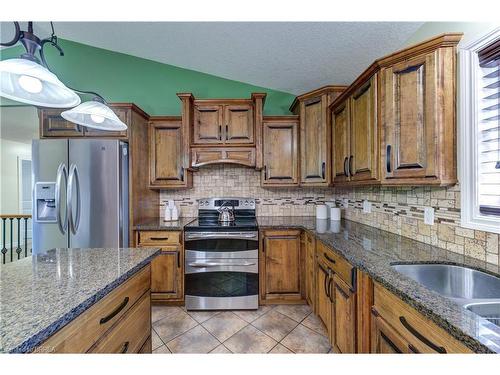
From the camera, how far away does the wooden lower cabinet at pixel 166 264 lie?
2.36m

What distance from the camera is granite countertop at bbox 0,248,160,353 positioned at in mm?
591

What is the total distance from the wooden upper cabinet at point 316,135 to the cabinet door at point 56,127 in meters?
2.45

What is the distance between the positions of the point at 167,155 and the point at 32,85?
172 cm

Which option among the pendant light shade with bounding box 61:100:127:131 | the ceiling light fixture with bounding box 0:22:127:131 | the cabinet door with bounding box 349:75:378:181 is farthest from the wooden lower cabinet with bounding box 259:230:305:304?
the ceiling light fixture with bounding box 0:22:127:131

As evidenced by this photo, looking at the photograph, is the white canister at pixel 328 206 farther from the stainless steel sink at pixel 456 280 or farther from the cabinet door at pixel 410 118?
the stainless steel sink at pixel 456 280

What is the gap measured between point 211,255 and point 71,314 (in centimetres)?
167

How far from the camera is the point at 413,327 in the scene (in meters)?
0.83

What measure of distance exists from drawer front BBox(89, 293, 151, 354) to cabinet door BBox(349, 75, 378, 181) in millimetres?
1714

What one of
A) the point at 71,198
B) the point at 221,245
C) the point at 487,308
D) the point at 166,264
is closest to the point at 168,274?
the point at 166,264

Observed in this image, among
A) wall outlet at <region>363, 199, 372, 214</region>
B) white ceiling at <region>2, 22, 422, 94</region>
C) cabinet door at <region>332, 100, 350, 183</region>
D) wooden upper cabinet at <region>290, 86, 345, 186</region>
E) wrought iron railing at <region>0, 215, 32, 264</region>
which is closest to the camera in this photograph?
white ceiling at <region>2, 22, 422, 94</region>

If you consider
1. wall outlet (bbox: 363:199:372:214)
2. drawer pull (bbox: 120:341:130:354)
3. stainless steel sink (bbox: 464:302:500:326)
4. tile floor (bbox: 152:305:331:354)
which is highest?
wall outlet (bbox: 363:199:372:214)

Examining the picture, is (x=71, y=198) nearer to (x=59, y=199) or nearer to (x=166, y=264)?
(x=59, y=199)

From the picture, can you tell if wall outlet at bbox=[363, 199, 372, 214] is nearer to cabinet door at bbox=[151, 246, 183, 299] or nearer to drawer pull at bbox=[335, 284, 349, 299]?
drawer pull at bbox=[335, 284, 349, 299]
